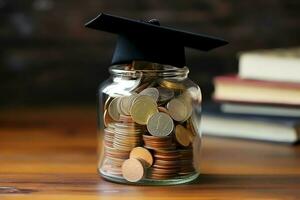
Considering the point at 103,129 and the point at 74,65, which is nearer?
the point at 103,129

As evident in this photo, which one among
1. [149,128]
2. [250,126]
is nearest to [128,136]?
[149,128]

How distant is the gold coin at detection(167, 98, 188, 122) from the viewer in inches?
32.6

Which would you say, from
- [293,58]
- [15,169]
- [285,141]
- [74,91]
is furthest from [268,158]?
[74,91]

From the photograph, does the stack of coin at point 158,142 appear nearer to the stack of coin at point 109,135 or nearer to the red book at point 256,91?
the stack of coin at point 109,135

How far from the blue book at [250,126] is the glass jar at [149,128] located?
10.3 inches

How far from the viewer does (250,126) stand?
1134 millimetres

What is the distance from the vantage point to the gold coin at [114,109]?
2.81 ft

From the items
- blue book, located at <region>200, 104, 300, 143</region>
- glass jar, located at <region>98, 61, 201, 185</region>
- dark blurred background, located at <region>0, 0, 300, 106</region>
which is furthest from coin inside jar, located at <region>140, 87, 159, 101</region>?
dark blurred background, located at <region>0, 0, 300, 106</region>

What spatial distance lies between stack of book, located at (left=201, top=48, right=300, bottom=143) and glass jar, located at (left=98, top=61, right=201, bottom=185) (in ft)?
0.88

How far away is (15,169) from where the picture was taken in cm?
92

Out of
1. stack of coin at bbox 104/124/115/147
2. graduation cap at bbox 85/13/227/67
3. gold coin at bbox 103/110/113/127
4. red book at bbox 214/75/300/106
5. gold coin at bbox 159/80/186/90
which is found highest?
graduation cap at bbox 85/13/227/67

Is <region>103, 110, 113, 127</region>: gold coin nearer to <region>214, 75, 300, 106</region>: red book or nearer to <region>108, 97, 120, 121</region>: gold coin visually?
<region>108, 97, 120, 121</region>: gold coin

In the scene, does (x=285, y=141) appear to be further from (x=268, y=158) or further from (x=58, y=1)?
(x=58, y=1)

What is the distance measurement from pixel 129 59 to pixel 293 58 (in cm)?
39
